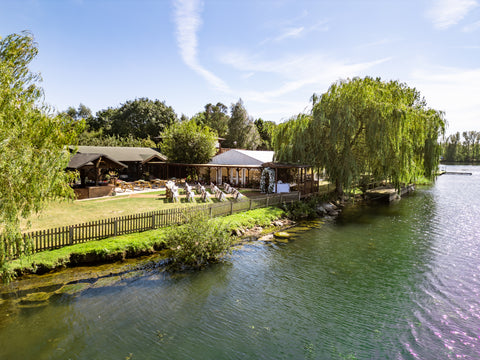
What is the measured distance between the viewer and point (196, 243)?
11719 mm

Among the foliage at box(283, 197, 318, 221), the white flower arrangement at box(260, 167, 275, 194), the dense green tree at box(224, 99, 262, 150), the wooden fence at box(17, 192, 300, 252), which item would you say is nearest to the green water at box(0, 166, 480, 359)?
the wooden fence at box(17, 192, 300, 252)

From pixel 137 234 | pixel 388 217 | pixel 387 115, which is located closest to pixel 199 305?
pixel 137 234

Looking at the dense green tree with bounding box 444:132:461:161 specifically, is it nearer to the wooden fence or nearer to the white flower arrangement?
the white flower arrangement

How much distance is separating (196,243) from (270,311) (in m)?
4.22

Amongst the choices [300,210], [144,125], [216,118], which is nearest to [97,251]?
[300,210]

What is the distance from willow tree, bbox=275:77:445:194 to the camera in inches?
885

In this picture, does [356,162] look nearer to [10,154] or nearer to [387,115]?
[387,115]

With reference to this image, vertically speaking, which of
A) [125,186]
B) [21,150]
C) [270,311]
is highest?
[21,150]

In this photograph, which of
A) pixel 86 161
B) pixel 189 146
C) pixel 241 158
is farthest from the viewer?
pixel 189 146

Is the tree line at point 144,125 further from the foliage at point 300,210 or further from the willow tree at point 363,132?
the foliage at point 300,210

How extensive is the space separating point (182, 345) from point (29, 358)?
136 inches

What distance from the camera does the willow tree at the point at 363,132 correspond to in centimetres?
2248

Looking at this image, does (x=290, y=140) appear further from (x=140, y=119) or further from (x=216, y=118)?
(x=216, y=118)

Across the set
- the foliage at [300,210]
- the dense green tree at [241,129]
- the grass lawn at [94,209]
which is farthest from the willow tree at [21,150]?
the dense green tree at [241,129]
